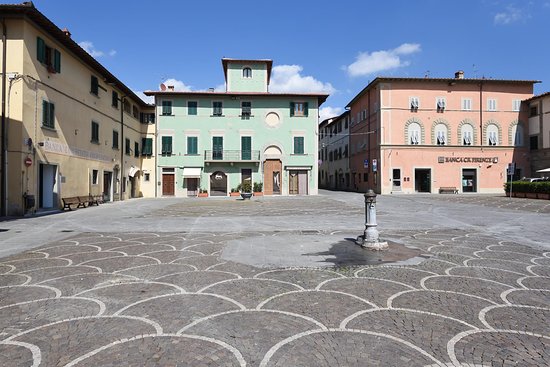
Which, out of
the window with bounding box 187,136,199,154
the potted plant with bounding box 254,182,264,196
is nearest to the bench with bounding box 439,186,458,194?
the potted plant with bounding box 254,182,264,196

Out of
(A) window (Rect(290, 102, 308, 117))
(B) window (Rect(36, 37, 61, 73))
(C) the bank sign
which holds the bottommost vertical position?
(C) the bank sign

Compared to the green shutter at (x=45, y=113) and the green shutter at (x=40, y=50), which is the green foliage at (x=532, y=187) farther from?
the green shutter at (x=40, y=50)

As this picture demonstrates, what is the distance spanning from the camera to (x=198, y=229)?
459 inches

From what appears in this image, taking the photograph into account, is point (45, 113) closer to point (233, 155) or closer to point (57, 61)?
point (57, 61)

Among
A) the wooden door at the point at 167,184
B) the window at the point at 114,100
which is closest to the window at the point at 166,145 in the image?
the wooden door at the point at 167,184

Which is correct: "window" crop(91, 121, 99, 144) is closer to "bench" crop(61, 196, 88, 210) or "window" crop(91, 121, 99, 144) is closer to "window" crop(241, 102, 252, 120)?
"bench" crop(61, 196, 88, 210)

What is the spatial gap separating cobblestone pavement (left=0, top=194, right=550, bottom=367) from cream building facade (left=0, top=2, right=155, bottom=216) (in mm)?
11293

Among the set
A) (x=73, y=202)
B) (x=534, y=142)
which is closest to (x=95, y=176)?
(x=73, y=202)

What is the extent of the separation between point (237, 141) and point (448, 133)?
23.2 m

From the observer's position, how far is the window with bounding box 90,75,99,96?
23.2 meters

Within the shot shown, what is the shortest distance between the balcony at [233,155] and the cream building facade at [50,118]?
29.8 ft

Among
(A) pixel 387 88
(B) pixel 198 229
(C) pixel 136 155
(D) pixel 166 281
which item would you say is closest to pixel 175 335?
(D) pixel 166 281

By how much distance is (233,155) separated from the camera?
34562mm

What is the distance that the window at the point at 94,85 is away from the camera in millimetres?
23227
